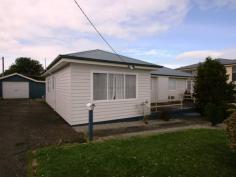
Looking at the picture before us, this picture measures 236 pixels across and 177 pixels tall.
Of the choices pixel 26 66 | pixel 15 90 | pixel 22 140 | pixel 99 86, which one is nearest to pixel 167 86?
pixel 99 86

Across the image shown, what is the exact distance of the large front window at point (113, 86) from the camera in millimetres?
9680

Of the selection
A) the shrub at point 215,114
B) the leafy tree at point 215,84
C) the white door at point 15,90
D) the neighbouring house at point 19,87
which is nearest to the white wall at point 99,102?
the shrub at point 215,114

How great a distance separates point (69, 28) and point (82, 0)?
4546 mm

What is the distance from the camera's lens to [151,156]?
5.15 m

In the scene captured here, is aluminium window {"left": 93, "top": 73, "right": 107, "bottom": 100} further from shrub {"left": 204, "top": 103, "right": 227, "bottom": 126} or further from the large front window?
shrub {"left": 204, "top": 103, "right": 227, "bottom": 126}

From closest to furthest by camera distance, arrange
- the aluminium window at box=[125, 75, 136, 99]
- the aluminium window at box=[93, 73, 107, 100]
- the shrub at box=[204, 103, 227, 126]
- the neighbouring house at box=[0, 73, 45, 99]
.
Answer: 1. the aluminium window at box=[93, 73, 107, 100]
2. the shrub at box=[204, 103, 227, 126]
3. the aluminium window at box=[125, 75, 136, 99]
4. the neighbouring house at box=[0, 73, 45, 99]

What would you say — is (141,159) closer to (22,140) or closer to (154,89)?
(22,140)

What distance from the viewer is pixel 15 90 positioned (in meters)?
28.2

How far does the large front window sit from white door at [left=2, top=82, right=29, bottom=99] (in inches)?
876

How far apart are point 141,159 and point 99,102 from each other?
16.7ft

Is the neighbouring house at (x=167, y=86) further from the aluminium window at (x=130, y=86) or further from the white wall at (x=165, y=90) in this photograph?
the aluminium window at (x=130, y=86)

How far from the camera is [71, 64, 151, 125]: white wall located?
29.6 feet

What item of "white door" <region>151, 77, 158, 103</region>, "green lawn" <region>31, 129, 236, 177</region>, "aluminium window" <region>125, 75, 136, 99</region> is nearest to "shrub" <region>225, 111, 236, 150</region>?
"green lawn" <region>31, 129, 236, 177</region>

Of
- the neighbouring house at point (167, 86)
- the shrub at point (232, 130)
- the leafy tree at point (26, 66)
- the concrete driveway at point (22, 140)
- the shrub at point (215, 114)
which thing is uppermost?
the leafy tree at point (26, 66)
